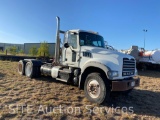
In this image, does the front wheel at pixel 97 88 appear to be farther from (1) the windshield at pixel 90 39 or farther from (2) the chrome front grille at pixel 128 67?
(1) the windshield at pixel 90 39

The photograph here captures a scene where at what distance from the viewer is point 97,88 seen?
251 inches

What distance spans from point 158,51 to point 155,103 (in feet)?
38.7

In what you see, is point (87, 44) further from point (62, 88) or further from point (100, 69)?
point (62, 88)

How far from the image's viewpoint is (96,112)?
215 inches

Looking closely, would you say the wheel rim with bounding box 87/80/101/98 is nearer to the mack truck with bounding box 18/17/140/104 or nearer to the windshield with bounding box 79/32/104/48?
the mack truck with bounding box 18/17/140/104

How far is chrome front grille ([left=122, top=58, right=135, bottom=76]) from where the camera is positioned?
6330 millimetres

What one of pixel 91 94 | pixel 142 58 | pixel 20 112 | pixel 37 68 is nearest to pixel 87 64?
pixel 91 94

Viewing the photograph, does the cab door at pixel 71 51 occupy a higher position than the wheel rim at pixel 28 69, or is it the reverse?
the cab door at pixel 71 51

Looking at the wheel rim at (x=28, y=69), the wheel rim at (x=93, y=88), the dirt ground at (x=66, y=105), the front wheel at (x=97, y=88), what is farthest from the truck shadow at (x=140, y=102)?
the wheel rim at (x=28, y=69)

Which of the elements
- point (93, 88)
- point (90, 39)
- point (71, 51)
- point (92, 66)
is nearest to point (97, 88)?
point (93, 88)

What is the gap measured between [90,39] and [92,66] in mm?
1603

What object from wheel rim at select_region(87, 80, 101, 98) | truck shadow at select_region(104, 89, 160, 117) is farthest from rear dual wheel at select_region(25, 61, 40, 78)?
truck shadow at select_region(104, 89, 160, 117)

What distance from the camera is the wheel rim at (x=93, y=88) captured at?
20.8ft

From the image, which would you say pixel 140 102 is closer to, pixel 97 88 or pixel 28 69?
pixel 97 88
